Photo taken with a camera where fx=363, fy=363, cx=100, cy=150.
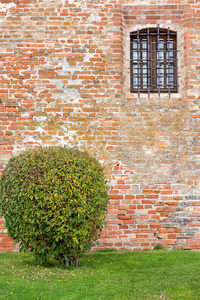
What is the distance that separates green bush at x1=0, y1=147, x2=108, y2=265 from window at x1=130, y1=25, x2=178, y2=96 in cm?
277

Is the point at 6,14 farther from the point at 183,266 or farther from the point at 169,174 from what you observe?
the point at 183,266

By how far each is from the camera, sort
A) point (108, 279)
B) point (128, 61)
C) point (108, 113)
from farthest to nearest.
Result: point (128, 61), point (108, 113), point (108, 279)

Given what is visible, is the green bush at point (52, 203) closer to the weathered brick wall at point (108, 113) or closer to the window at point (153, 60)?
the weathered brick wall at point (108, 113)

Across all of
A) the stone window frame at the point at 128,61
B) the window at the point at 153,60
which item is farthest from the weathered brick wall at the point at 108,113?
the window at the point at 153,60

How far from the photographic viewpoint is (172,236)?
683cm

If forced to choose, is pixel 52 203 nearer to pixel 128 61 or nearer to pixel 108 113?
pixel 108 113

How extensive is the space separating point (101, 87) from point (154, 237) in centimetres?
303

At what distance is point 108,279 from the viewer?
15.6ft

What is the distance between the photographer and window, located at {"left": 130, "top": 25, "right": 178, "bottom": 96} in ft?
24.0

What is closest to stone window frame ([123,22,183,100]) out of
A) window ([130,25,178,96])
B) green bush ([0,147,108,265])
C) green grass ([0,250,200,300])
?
window ([130,25,178,96])

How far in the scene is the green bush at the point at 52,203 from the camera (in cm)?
492

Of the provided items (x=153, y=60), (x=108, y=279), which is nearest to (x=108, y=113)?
(x=153, y=60)

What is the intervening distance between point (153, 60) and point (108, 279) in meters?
4.48

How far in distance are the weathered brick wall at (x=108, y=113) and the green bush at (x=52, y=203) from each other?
164 centimetres
